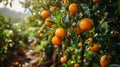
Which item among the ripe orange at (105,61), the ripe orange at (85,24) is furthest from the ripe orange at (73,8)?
the ripe orange at (105,61)

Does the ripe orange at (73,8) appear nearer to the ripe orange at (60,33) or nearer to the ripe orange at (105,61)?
the ripe orange at (60,33)

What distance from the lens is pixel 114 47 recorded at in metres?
2.66

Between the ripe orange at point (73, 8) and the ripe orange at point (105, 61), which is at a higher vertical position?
the ripe orange at point (73, 8)

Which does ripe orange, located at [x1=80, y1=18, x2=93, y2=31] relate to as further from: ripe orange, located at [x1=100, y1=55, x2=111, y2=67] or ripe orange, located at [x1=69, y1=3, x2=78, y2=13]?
ripe orange, located at [x1=100, y1=55, x2=111, y2=67]

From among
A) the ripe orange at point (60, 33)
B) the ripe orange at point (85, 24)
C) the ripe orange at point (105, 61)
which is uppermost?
the ripe orange at point (85, 24)

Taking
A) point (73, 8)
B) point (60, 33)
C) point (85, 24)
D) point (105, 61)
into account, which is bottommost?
point (105, 61)

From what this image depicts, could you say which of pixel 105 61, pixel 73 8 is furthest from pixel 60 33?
pixel 105 61

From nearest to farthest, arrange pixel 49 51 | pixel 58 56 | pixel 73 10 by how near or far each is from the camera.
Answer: pixel 73 10 → pixel 58 56 → pixel 49 51

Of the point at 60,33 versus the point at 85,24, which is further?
the point at 60,33

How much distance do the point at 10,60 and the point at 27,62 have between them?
2.01 feet

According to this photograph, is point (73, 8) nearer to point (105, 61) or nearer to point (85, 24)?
point (85, 24)

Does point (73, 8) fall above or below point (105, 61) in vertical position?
above

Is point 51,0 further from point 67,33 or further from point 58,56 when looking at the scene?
→ point 58,56

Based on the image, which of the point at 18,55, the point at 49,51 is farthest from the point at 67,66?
the point at 18,55
